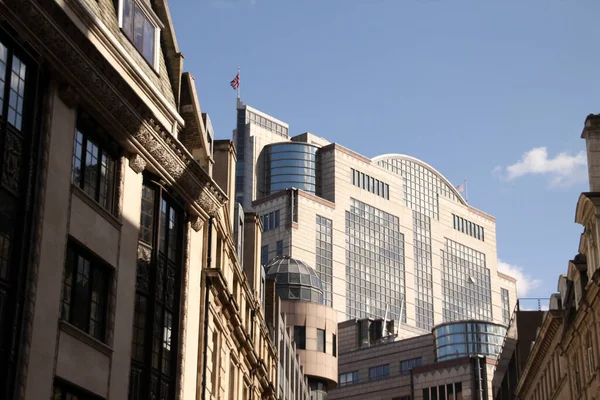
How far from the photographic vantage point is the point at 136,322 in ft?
110

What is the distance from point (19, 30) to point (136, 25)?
9.92m

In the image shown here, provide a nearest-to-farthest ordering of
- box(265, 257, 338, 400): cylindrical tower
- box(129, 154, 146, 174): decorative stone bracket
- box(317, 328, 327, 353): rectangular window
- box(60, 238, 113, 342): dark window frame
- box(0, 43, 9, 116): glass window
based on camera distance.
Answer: box(0, 43, 9, 116): glass window, box(60, 238, 113, 342): dark window frame, box(129, 154, 146, 174): decorative stone bracket, box(265, 257, 338, 400): cylindrical tower, box(317, 328, 327, 353): rectangular window

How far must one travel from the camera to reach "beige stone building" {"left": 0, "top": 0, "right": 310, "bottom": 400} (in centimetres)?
2623

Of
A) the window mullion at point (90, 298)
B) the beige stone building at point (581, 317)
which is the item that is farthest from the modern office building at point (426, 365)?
the window mullion at point (90, 298)

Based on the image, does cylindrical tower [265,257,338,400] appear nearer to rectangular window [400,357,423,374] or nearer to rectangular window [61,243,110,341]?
rectangular window [400,357,423,374]

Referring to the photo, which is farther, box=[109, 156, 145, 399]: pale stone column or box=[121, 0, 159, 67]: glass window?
box=[121, 0, 159, 67]: glass window

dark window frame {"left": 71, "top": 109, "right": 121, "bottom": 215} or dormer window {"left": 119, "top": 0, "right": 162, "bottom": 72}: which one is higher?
dormer window {"left": 119, "top": 0, "right": 162, "bottom": 72}

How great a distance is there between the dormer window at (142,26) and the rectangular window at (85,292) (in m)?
8.05

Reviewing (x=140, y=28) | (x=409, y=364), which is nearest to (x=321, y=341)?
(x=140, y=28)

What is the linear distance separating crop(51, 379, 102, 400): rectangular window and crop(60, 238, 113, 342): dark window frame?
1520 mm

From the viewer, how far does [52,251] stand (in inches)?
1082

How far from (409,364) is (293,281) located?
68070 mm

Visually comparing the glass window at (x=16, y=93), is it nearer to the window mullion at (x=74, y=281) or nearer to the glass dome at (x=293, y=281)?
the window mullion at (x=74, y=281)

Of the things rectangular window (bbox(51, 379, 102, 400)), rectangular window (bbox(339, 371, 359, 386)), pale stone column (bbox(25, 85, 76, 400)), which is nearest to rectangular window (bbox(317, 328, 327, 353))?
rectangular window (bbox(339, 371, 359, 386))
